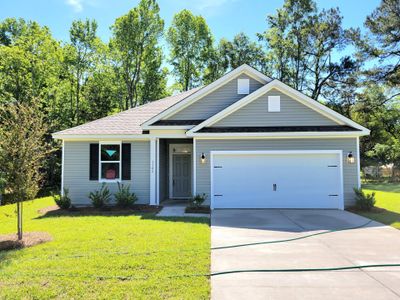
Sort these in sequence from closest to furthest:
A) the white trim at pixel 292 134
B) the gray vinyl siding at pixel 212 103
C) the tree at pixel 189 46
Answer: the white trim at pixel 292 134, the gray vinyl siding at pixel 212 103, the tree at pixel 189 46

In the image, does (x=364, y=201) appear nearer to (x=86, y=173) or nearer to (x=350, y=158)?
(x=350, y=158)

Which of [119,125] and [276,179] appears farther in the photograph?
[119,125]

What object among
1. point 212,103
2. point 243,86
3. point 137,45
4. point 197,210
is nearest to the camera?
point 197,210

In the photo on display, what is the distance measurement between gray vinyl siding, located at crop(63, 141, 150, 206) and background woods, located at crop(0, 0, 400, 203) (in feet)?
43.7

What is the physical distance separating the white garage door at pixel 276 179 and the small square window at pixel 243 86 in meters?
3.08

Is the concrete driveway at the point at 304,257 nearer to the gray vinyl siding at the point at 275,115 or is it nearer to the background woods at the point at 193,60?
the gray vinyl siding at the point at 275,115

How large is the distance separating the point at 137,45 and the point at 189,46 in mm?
6047

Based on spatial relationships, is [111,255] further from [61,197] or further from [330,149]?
[330,149]

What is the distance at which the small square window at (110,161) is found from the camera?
13.1m

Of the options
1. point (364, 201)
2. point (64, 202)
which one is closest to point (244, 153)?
point (364, 201)

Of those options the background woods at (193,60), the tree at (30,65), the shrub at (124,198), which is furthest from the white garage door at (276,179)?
the tree at (30,65)

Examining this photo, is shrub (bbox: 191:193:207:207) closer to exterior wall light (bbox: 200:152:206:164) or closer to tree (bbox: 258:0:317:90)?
exterior wall light (bbox: 200:152:206:164)

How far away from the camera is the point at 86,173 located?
13.1 m

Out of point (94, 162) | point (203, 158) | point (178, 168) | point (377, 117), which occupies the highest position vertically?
point (377, 117)
